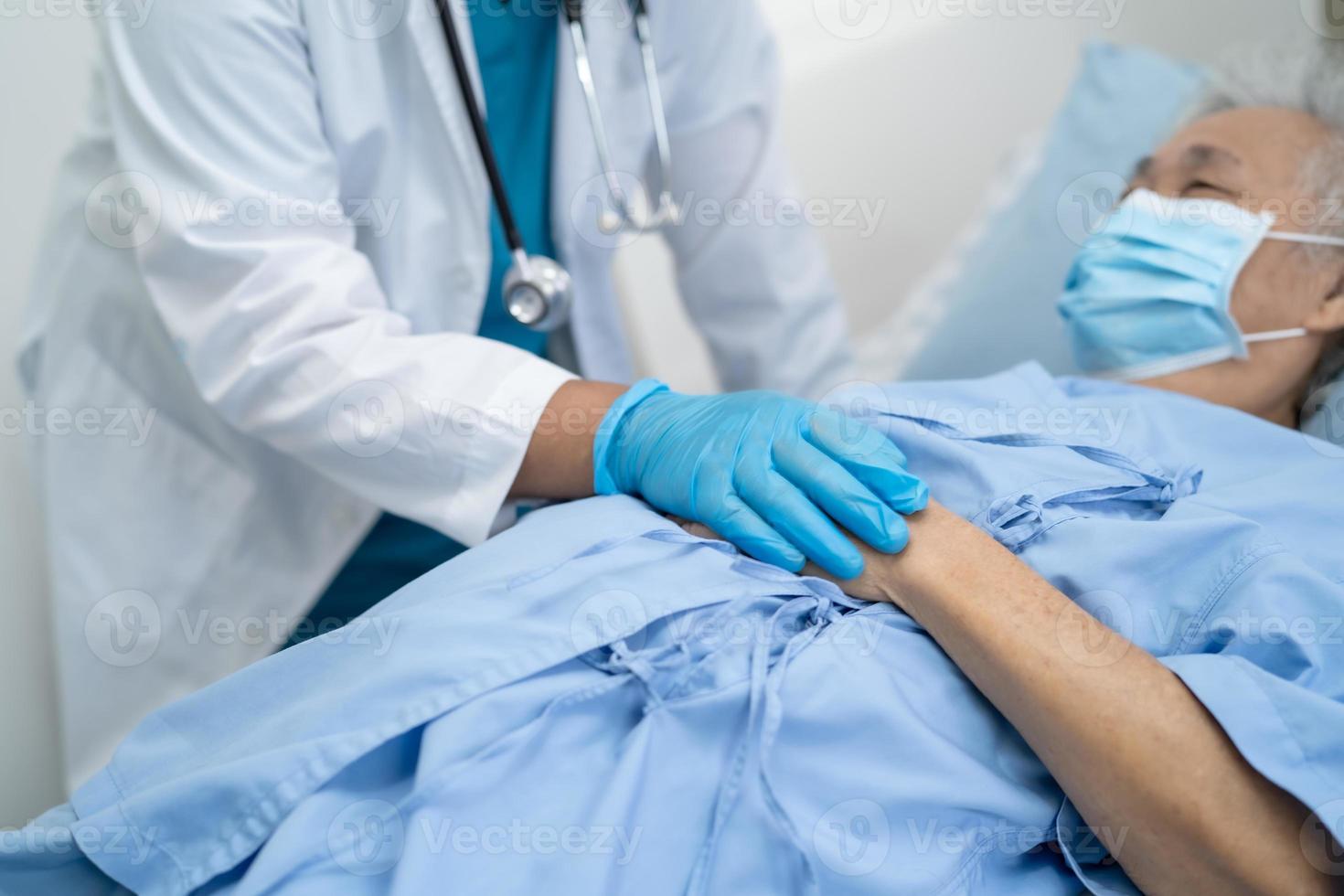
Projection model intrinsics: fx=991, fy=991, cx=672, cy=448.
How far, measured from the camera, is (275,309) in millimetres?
972

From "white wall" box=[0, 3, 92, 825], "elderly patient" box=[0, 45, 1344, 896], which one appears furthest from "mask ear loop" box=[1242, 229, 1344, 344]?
"white wall" box=[0, 3, 92, 825]

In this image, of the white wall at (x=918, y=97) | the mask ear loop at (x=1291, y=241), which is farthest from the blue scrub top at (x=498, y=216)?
the mask ear loop at (x=1291, y=241)

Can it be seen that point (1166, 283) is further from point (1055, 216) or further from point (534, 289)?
point (534, 289)

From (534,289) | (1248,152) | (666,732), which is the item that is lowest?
(666,732)

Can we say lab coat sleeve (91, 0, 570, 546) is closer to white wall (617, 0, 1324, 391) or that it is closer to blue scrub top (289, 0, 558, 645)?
blue scrub top (289, 0, 558, 645)

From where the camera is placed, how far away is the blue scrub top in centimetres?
125

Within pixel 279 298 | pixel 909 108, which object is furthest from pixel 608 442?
pixel 909 108

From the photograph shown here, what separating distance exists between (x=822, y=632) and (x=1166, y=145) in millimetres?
832

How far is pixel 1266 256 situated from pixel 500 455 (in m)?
0.89

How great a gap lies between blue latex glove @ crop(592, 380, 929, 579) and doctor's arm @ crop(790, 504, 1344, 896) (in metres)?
0.09

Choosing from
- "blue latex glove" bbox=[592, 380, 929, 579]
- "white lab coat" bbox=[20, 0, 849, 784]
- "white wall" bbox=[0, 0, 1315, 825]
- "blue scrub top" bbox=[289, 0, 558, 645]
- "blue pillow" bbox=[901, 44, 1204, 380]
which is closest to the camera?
"blue latex glove" bbox=[592, 380, 929, 579]

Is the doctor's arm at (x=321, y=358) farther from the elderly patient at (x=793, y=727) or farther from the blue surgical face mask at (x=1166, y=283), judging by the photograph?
the blue surgical face mask at (x=1166, y=283)

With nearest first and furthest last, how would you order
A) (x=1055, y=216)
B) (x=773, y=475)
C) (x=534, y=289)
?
1. (x=773, y=475)
2. (x=534, y=289)
3. (x=1055, y=216)

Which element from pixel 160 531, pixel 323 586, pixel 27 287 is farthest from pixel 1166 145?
pixel 27 287
